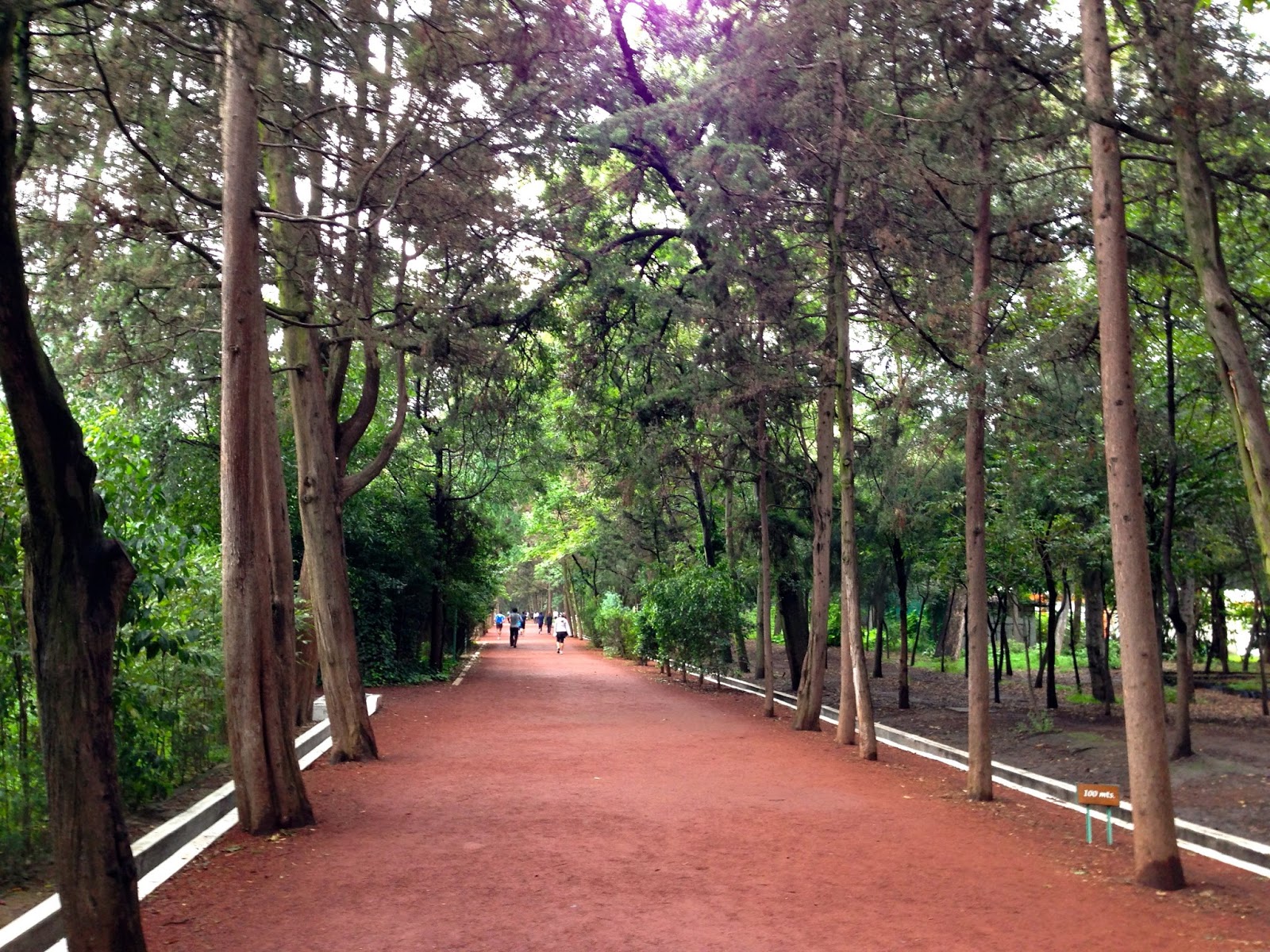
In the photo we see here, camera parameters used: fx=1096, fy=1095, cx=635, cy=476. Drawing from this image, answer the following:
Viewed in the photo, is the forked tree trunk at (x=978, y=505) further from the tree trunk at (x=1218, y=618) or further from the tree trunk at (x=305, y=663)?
the tree trunk at (x=1218, y=618)

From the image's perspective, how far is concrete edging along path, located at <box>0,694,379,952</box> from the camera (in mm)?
5574

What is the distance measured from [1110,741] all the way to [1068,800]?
3960 millimetres

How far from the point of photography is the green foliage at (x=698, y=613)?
25250 millimetres

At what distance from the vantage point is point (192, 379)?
13805mm

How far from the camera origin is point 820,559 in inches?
685

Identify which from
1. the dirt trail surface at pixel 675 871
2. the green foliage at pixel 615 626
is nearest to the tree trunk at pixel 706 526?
the green foliage at pixel 615 626

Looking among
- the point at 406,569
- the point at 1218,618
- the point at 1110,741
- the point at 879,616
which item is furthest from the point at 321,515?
the point at 1218,618

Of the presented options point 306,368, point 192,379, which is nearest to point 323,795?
point 306,368

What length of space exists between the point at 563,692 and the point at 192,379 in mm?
13590

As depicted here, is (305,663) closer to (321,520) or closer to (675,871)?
(321,520)

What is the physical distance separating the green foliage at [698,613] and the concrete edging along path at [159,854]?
15506 mm

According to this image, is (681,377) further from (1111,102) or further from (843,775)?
(1111,102)

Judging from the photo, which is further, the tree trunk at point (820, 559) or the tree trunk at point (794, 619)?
the tree trunk at point (794, 619)

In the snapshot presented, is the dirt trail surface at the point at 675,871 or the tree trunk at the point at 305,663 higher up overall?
the tree trunk at the point at 305,663
